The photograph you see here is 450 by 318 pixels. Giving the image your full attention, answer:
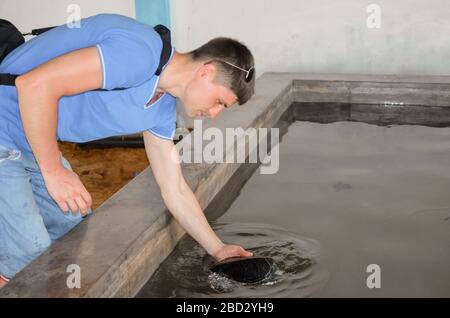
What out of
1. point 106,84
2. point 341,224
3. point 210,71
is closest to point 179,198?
point 210,71

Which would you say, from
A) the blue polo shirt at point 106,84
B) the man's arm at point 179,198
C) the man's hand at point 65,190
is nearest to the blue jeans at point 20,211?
the blue polo shirt at point 106,84

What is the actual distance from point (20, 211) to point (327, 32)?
496cm

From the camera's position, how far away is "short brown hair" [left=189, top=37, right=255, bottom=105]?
7.58 feet

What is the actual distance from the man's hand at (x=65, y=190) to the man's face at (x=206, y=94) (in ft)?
1.67

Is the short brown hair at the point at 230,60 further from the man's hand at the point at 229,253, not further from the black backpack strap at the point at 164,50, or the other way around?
the man's hand at the point at 229,253

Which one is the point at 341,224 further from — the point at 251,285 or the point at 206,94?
the point at 206,94

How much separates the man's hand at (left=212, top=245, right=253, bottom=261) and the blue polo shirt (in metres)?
0.63

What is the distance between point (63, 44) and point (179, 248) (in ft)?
4.33

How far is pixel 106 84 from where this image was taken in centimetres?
213

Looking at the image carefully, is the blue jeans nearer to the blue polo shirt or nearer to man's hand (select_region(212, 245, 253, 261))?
the blue polo shirt

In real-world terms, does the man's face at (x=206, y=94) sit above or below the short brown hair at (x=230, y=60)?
below

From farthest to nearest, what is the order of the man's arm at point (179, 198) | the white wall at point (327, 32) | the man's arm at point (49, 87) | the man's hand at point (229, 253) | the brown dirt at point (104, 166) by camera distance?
the white wall at point (327, 32) < the brown dirt at point (104, 166) < the man's hand at point (229, 253) < the man's arm at point (179, 198) < the man's arm at point (49, 87)

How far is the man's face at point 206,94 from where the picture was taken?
231 centimetres

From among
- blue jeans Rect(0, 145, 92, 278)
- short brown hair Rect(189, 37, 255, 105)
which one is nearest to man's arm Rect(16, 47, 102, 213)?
blue jeans Rect(0, 145, 92, 278)
